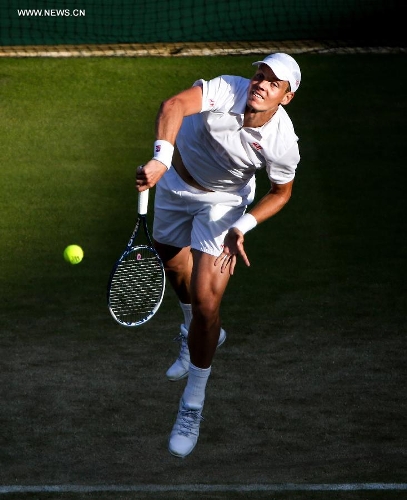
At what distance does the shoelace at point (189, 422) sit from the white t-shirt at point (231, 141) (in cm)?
143

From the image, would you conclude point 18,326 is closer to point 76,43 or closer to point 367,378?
point 367,378

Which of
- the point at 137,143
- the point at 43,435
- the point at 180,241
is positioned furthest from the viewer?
the point at 137,143

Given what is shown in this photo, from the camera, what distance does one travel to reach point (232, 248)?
6602 mm

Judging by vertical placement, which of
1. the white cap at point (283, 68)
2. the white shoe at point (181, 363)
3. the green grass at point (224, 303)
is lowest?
the green grass at point (224, 303)

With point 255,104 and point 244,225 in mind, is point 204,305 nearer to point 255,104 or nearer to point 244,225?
point 244,225

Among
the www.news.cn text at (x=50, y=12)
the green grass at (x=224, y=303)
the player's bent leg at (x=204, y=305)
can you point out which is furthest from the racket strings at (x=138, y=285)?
the www.news.cn text at (x=50, y=12)

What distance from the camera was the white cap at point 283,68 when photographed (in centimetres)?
648

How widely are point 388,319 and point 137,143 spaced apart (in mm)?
3900

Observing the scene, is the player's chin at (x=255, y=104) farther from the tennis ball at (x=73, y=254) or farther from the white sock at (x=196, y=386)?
the tennis ball at (x=73, y=254)

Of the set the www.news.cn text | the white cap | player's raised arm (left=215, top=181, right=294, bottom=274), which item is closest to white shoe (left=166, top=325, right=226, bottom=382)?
player's raised arm (left=215, top=181, right=294, bottom=274)

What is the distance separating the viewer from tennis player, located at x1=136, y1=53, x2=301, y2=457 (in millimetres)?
6582

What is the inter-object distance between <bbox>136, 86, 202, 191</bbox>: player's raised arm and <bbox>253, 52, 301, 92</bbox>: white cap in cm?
43

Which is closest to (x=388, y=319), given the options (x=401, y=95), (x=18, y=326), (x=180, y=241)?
(x=180, y=241)

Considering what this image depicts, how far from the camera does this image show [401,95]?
12898 millimetres
